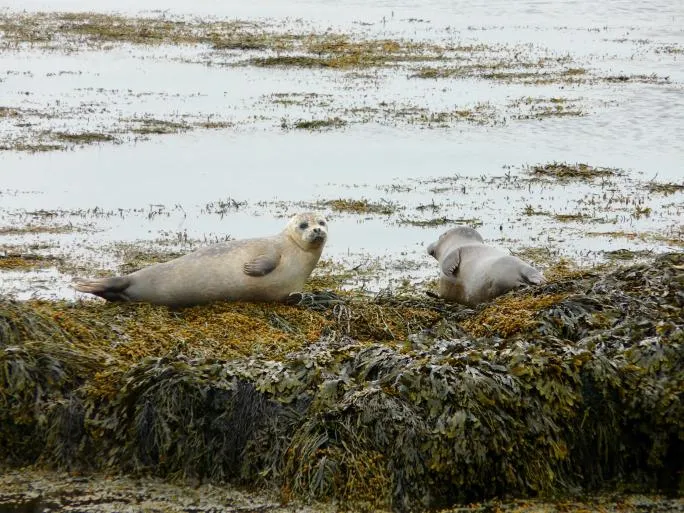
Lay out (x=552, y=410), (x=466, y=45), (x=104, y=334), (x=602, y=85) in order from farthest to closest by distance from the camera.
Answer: (x=466, y=45), (x=602, y=85), (x=104, y=334), (x=552, y=410)

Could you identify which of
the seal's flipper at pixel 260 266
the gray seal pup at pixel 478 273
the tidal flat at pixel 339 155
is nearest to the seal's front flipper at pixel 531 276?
the gray seal pup at pixel 478 273

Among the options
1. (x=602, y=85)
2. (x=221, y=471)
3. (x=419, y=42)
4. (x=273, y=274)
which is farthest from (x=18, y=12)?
(x=221, y=471)

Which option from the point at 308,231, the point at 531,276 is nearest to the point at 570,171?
the point at 531,276

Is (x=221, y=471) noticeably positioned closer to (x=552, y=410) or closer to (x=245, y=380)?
(x=245, y=380)

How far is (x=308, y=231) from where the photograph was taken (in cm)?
771

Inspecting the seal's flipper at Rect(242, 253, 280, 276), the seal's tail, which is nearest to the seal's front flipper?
the seal's flipper at Rect(242, 253, 280, 276)

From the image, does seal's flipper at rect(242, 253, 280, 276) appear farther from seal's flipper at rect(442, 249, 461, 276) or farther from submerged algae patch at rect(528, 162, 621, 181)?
submerged algae patch at rect(528, 162, 621, 181)

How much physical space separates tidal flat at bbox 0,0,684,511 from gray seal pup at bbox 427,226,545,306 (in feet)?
0.97

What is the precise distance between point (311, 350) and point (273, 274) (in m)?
1.47

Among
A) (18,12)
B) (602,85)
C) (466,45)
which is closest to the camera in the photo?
(602,85)

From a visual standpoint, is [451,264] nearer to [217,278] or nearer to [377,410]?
[217,278]

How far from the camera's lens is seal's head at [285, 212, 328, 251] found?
7.70 m

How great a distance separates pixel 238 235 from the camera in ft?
35.8

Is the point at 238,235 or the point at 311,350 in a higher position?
the point at 311,350
